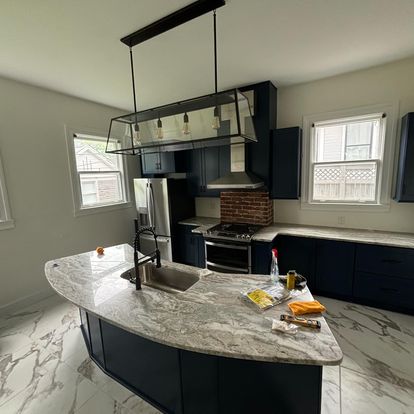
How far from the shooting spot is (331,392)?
64.9 inches

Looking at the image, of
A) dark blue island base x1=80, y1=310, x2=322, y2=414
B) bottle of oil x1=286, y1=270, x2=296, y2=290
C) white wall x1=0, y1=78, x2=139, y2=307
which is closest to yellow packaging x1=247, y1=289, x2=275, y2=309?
bottle of oil x1=286, y1=270, x2=296, y2=290

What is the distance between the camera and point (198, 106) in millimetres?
1642

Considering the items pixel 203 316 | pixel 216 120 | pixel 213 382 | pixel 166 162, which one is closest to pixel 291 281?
pixel 203 316

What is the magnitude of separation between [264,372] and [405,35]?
296 centimetres

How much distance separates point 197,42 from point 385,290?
3.25m

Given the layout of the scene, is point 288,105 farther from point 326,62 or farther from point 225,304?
point 225,304

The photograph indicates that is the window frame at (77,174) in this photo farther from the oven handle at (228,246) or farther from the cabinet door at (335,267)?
the cabinet door at (335,267)

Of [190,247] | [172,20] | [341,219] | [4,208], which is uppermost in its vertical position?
[172,20]

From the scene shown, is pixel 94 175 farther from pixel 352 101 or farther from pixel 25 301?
pixel 352 101

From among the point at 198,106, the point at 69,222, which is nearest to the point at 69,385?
the point at 69,222

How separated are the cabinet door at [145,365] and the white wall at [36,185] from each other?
193 centimetres

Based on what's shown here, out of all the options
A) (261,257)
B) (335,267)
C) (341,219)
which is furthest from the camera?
(341,219)

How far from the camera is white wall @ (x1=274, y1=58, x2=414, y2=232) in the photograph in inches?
102

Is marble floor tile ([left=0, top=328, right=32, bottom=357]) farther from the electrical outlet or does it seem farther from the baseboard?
the electrical outlet
